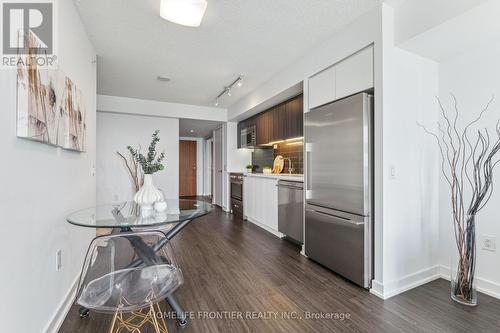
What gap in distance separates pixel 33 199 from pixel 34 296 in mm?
552

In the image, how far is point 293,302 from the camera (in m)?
1.94

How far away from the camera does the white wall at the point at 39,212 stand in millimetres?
1104

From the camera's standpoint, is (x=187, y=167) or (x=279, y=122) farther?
(x=187, y=167)

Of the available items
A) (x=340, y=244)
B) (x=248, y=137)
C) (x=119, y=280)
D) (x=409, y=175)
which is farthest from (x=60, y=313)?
(x=248, y=137)

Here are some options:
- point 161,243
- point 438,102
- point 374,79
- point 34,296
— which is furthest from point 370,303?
point 34,296

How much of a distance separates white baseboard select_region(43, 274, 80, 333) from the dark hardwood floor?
0.14 feet

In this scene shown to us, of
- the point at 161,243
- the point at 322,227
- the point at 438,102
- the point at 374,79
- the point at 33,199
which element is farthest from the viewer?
the point at 322,227

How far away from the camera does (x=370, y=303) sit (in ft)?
6.30

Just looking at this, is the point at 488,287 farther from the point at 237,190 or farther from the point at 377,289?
the point at 237,190

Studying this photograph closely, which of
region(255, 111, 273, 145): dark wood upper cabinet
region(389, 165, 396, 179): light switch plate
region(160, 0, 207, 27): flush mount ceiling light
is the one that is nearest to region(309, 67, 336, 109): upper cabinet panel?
region(389, 165, 396, 179): light switch plate

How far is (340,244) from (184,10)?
2.53 meters

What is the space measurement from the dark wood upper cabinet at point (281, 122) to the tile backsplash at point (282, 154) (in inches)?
14.9

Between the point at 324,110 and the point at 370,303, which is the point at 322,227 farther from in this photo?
the point at 324,110

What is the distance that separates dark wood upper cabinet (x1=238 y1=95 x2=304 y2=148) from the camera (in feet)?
12.0
